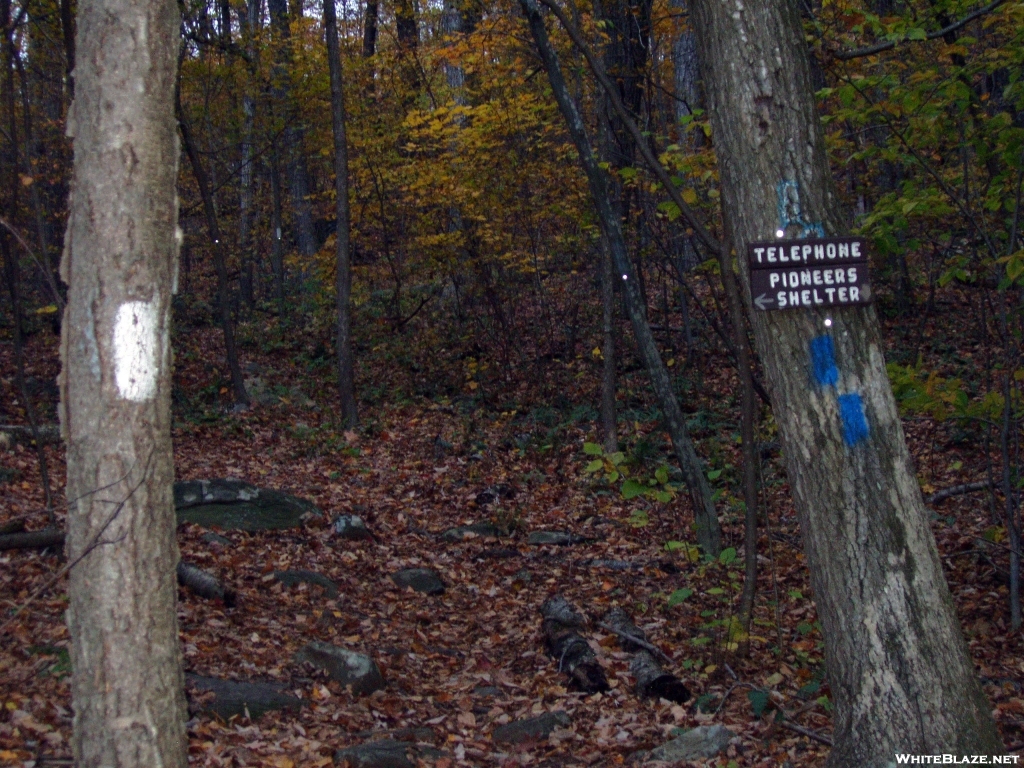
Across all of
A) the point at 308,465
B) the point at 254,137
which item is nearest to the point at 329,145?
the point at 254,137

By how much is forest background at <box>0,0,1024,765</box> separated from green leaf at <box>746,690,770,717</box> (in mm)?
78

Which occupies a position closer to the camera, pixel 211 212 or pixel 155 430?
pixel 155 430

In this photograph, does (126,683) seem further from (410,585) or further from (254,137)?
(254,137)

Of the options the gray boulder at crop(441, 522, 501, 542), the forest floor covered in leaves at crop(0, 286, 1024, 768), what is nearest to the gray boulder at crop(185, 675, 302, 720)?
the forest floor covered in leaves at crop(0, 286, 1024, 768)

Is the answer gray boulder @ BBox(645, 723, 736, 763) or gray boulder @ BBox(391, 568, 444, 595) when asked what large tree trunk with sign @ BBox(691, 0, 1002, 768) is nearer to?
gray boulder @ BBox(645, 723, 736, 763)

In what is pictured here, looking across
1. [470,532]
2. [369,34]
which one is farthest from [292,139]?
[470,532]

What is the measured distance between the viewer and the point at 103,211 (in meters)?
3.04

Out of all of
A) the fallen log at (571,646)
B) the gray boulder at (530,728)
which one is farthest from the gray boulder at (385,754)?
the fallen log at (571,646)

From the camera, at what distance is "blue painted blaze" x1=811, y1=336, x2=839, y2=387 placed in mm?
3723

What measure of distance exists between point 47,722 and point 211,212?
10.4m

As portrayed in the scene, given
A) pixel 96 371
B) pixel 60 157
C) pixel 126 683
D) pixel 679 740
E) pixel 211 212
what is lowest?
pixel 679 740

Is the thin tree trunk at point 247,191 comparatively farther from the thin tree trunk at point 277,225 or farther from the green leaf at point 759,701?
the green leaf at point 759,701

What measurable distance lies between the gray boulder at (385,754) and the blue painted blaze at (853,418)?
2.82 m

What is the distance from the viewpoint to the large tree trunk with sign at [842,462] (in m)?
3.57
